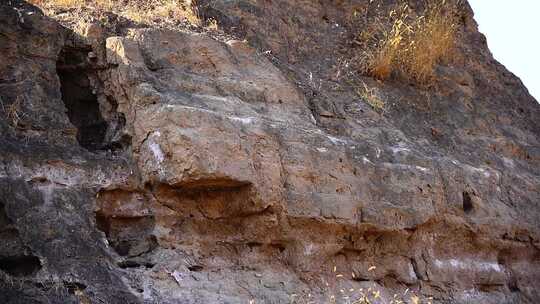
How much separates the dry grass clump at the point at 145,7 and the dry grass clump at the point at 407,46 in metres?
1.90

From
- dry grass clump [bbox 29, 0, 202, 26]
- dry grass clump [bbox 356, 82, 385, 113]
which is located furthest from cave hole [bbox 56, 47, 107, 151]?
dry grass clump [bbox 356, 82, 385, 113]

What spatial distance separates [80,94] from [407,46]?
12.1ft

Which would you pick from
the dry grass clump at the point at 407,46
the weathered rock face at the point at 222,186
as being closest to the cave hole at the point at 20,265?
the weathered rock face at the point at 222,186

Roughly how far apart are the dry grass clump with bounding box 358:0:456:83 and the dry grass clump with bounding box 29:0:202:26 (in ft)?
6.25

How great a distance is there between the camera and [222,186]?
521 centimetres

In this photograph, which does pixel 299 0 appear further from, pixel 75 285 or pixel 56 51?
pixel 75 285

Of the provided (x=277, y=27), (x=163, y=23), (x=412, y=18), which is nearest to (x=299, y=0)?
(x=277, y=27)

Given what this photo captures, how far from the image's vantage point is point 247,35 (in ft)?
23.4

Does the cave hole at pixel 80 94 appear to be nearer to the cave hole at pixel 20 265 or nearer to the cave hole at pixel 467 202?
the cave hole at pixel 20 265

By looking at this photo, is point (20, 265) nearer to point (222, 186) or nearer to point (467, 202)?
point (222, 186)

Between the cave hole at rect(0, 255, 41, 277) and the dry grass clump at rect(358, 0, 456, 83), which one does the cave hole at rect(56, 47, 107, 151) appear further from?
the dry grass clump at rect(358, 0, 456, 83)

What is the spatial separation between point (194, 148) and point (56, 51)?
51.4 inches

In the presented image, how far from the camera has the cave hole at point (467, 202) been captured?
21.5 feet

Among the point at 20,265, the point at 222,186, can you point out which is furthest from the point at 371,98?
the point at 20,265
